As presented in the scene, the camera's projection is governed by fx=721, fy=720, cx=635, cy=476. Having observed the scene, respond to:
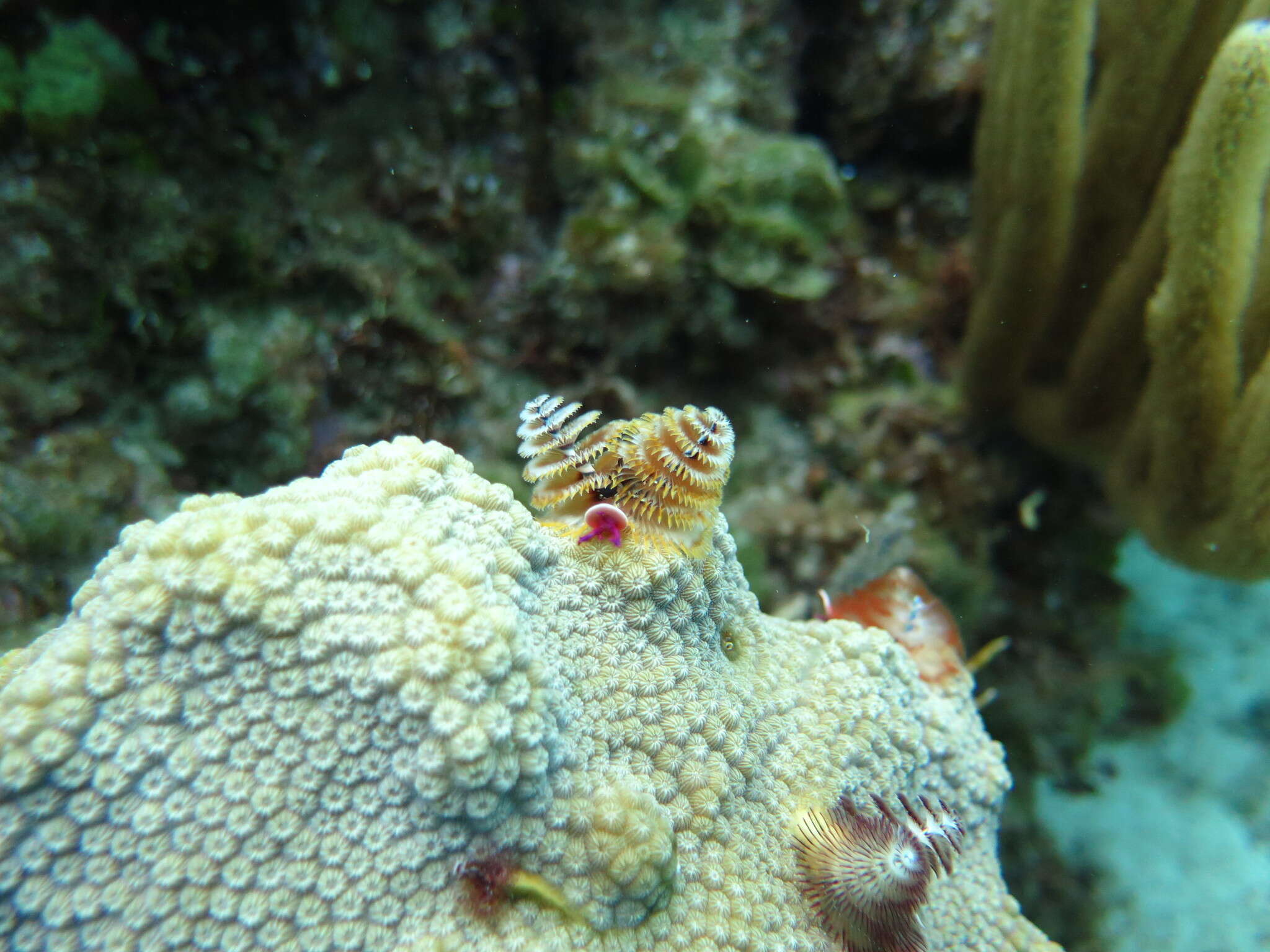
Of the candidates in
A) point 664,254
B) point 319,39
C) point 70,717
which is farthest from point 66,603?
point 664,254

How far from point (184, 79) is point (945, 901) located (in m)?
4.23

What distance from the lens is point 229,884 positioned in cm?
149

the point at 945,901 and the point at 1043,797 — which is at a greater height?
the point at 945,901

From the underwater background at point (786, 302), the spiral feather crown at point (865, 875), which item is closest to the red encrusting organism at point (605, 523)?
the spiral feather crown at point (865, 875)

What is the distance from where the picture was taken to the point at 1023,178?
3.56 m

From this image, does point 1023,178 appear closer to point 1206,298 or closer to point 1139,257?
point 1139,257

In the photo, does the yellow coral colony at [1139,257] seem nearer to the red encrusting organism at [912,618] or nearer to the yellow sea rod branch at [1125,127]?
the yellow sea rod branch at [1125,127]

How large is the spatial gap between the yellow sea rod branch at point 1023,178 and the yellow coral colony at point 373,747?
271 cm

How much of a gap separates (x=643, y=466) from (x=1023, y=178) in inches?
114

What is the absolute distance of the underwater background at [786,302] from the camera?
9.34ft

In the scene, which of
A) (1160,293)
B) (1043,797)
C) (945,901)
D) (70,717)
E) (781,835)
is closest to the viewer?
(70,717)

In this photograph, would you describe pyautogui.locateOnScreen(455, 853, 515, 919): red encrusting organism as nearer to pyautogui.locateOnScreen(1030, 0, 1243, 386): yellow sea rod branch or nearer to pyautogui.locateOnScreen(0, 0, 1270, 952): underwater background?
pyautogui.locateOnScreen(0, 0, 1270, 952): underwater background

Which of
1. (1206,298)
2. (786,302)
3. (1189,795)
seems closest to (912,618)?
(1206,298)

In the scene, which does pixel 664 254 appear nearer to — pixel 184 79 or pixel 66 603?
pixel 184 79
